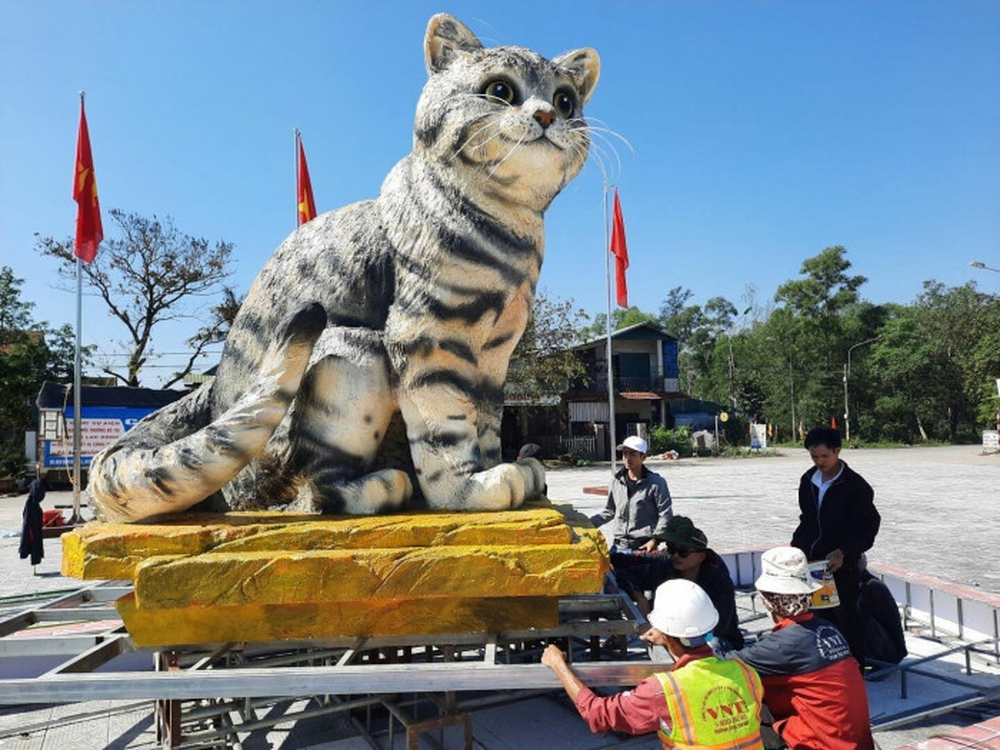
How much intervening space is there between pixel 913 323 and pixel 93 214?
128 ft

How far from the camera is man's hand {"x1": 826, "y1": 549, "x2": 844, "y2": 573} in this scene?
10.9ft

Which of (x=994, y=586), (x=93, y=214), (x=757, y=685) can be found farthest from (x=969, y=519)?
(x=93, y=214)

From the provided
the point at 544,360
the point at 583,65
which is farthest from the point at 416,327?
the point at 544,360

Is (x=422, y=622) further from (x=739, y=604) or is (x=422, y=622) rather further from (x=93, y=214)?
(x=93, y=214)

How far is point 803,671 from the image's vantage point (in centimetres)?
212

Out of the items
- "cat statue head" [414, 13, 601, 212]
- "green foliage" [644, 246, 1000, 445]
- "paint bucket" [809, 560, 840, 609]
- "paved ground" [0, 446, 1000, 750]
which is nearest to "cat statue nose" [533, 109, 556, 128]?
"cat statue head" [414, 13, 601, 212]

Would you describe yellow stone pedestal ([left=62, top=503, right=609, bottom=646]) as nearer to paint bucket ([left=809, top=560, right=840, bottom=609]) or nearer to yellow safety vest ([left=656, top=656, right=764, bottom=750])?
yellow safety vest ([left=656, top=656, right=764, bottom=750])

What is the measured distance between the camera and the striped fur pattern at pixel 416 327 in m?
2.20

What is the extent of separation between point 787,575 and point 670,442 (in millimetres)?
25669

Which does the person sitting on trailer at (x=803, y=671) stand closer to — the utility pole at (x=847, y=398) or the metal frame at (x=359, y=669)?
the metal frame at (x=359, y=669)

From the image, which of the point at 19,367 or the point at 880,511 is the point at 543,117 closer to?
the point at 880,511

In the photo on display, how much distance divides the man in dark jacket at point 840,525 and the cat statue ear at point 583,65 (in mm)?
2095

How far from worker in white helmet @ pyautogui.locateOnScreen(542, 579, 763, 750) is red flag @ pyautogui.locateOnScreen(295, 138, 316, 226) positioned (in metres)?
7.75

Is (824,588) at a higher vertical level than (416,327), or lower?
lower
